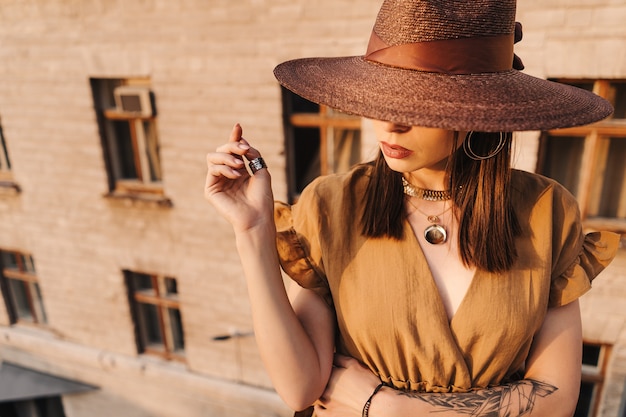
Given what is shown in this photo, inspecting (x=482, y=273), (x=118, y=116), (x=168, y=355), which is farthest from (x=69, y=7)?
(x=482, y=273)

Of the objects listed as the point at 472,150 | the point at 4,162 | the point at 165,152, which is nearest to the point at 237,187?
the point at 472,150

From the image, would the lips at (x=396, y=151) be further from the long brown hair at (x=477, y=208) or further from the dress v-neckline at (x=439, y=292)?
the dress v-neckline at (x=439, y=292)

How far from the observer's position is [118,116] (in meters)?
4.77

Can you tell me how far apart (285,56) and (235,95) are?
633 millimetres

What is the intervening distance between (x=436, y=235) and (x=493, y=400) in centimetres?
49

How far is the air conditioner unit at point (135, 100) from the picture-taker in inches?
172

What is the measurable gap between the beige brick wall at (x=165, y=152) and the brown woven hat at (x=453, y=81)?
2.67m

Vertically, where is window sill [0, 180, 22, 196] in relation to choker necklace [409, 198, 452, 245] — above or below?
below

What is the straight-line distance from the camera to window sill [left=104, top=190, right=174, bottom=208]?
4793 millimetres

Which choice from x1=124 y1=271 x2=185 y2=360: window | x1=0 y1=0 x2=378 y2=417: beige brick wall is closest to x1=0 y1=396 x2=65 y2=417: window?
x1=0 y1=0 x2=378 y2=417: beige brick wall

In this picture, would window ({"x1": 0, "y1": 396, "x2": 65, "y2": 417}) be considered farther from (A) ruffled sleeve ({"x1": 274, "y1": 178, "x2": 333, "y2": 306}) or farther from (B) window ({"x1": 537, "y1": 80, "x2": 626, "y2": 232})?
(B) window ({"x1": 537, "y1": 80, "x2": 626, "y2": 232})

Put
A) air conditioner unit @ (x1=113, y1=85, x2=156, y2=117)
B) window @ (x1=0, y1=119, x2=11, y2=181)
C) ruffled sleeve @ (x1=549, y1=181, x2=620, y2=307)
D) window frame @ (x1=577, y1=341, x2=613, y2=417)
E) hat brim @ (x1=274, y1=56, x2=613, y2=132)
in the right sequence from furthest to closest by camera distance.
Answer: window @ (x1=0, y1=119, x2=11, y2=181) < air conditioner unit @ (x1=113, y1=85, x2=156, y2=117) < window frame @ (x1=577, y1=341, x2=613, y2=417) < ruffled sleeve @ (x1=549, y1=181, x2=620, y2=307) < hat brim @ (x1=274, y1=56, x2=613, y2=132)

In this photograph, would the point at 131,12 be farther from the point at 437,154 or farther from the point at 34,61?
the point at 437,154

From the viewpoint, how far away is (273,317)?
3.66 feet
